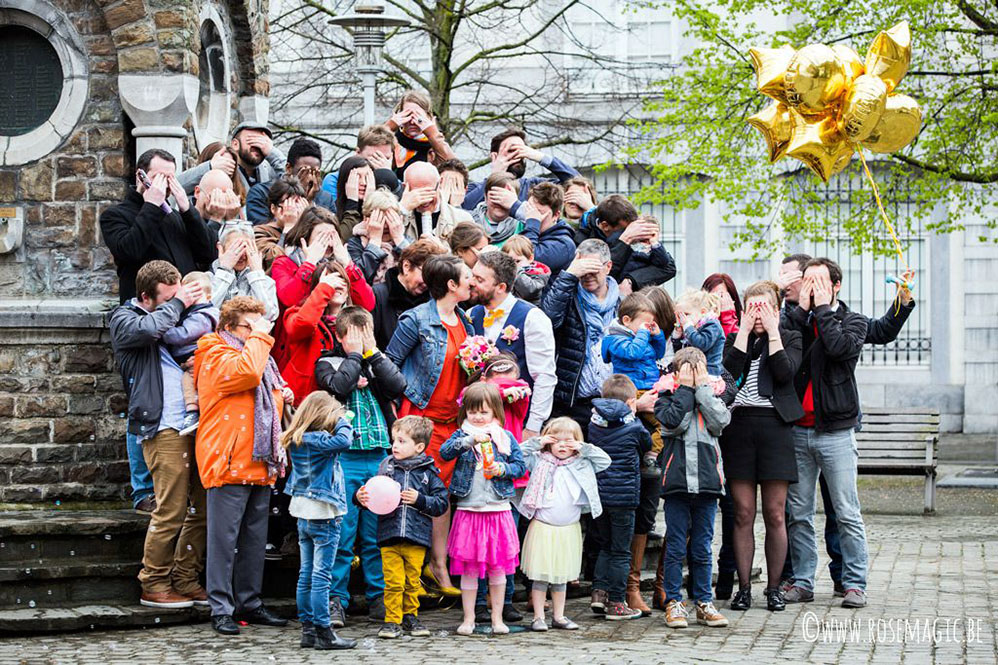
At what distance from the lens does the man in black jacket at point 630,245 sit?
10.8 m

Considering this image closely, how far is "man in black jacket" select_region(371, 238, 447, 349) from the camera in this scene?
9984mm

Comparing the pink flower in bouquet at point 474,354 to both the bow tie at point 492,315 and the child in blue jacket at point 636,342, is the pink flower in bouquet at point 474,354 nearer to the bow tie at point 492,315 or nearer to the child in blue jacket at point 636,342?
the bow tie at point 492,315

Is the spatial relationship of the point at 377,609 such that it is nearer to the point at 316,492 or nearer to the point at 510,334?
the point at 316,492

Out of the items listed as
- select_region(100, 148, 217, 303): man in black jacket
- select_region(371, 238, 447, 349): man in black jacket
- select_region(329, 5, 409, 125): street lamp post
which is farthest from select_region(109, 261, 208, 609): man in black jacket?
select_region(329, 5, 409, 125): street lamp post

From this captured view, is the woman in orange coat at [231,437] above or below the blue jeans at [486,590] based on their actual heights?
above

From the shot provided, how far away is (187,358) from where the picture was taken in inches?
378

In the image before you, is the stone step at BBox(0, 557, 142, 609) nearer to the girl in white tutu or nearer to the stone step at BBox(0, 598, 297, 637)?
the stone step at BBox(0, 598, 297, 637)

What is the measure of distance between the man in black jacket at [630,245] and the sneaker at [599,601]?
2.03m

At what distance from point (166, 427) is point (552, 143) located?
12886mm

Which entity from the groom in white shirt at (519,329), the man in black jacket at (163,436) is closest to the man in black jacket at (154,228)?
the man in black jacket at (163,436)

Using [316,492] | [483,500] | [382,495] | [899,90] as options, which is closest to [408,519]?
[382,495]

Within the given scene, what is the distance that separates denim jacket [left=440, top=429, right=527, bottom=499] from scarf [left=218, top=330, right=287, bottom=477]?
2.98ft

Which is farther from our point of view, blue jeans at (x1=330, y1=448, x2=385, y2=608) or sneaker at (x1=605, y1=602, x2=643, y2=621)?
sneaker at (x1=605, y1=602, x2=643, y2=621)

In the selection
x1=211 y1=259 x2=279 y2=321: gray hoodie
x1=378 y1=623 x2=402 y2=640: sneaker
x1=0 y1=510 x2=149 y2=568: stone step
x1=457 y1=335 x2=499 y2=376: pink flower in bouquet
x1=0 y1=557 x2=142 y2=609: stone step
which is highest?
x1=211 y1=259 x2=279 y2=321: gray hoodie
